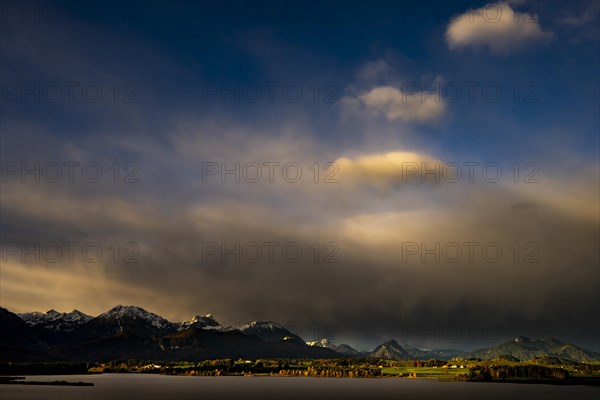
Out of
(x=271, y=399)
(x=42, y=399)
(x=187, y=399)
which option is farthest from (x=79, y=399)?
(x=271, y=399)

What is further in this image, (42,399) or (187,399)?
(187,399)

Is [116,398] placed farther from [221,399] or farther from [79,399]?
[221,399]

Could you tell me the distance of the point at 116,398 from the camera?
197375mm

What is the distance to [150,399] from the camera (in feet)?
640

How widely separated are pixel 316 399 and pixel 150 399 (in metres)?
61.7

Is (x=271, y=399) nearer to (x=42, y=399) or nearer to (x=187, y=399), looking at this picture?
(x=187, y=399)

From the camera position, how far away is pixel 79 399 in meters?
189

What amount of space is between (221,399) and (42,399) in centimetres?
6269

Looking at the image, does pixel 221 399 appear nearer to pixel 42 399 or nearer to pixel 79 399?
pixel 79 399

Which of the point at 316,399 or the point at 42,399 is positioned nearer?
the point at 42,399

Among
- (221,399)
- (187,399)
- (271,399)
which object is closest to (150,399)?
(187,399)

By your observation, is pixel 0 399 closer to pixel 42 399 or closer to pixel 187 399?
pixel 42 399

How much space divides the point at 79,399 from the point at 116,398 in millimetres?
13740

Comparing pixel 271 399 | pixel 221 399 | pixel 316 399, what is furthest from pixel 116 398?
pixel 316 399
